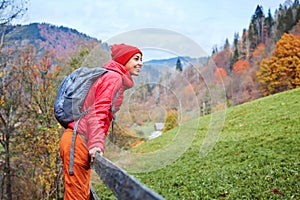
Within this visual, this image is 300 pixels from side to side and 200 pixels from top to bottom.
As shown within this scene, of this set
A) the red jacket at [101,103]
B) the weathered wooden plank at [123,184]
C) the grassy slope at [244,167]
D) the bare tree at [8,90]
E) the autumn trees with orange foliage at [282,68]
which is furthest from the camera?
the autumn trees with orange foliage at [282,68]

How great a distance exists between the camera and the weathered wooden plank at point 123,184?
3.35 feet

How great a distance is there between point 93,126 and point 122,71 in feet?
1.30

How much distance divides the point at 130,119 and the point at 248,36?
50218mm

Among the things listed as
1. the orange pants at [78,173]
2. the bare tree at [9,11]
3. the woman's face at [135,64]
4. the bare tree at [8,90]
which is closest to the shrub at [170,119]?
the woman's face at [135,64]

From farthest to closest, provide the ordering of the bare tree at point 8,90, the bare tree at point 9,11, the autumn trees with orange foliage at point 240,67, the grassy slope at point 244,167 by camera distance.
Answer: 1. the autumn trees with orange foliage at point 240,67
2. the bare tree at point 8,90
3. the bare tree at point 9,11
4. the grassy slope at point 244,167

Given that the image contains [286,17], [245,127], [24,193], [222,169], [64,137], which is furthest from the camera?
[286,17]

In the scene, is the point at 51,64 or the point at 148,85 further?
the point at 51,64

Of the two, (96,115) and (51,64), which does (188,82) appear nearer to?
(96,115)

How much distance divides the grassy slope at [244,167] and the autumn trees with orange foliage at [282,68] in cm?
1441

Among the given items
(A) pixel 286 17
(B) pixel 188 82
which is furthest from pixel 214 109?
(A) pixel 286 17

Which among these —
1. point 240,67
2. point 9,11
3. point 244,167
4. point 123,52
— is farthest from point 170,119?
point 240,67

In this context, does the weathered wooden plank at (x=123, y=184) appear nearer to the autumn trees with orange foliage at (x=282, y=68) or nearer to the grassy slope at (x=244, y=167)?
the grassy slope at (x=244, y=167)

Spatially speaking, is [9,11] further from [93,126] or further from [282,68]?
[282,68]

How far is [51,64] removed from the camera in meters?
15.5
